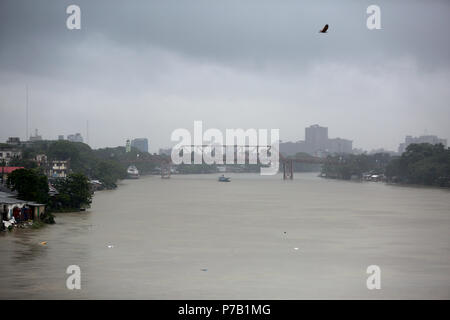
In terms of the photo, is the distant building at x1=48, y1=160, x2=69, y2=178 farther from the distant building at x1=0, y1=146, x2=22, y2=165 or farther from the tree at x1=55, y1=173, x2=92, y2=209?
the tree at x1=55, y1=173, x2=92, y2=209

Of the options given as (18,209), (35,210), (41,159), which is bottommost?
(35,210)

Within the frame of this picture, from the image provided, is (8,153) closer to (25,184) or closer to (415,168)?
(415,168)

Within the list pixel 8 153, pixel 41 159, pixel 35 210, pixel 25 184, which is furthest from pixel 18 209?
pixel 8 153

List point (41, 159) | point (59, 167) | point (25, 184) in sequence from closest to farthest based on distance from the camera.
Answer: point (25, 184) → point (59, 167) → point (41, 159)

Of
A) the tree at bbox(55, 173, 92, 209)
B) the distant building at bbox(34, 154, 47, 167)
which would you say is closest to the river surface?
the tree at bbox(55, 173, 92, 209)

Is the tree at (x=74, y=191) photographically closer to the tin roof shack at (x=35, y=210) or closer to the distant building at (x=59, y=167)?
the tin roof shack at (x=35, y=210)

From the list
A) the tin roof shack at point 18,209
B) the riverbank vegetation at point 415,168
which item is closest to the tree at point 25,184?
the tin roof shack at point 18,209

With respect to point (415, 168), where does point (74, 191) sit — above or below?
below
